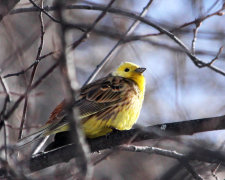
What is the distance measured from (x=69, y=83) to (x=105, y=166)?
23.4 ft

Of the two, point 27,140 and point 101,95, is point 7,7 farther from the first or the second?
point 101,95

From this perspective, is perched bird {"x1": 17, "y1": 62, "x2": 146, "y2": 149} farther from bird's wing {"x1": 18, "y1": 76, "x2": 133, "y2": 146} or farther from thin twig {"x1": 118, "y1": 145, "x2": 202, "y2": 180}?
thin twig {"x1": 118, "y1": 145, "x2": 202, "y2": 180}

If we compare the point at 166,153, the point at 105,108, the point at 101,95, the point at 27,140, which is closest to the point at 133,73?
the point at 101,95

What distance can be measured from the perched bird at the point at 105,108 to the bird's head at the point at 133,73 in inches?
0.6

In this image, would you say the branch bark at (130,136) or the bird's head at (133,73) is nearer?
the branch bark at (130,136)

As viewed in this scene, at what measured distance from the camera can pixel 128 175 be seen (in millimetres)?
8375

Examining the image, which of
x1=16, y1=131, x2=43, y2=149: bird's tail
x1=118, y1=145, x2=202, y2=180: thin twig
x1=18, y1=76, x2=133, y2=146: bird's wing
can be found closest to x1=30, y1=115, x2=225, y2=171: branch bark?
x1=118, y1=145, x2=202, y2=180: thin twig

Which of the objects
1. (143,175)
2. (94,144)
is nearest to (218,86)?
(143,175)

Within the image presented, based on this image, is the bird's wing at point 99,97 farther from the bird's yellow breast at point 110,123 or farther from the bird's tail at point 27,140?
the bird's tail at point 27,140

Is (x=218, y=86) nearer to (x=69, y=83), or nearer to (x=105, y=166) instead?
(x=105, y=166)

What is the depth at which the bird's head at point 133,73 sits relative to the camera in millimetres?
6117

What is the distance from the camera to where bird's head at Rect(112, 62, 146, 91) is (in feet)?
20.1

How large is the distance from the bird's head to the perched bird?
0.02m

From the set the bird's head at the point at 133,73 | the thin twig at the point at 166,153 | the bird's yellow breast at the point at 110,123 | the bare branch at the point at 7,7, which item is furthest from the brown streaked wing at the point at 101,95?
the bare branch at the point at 7,7
